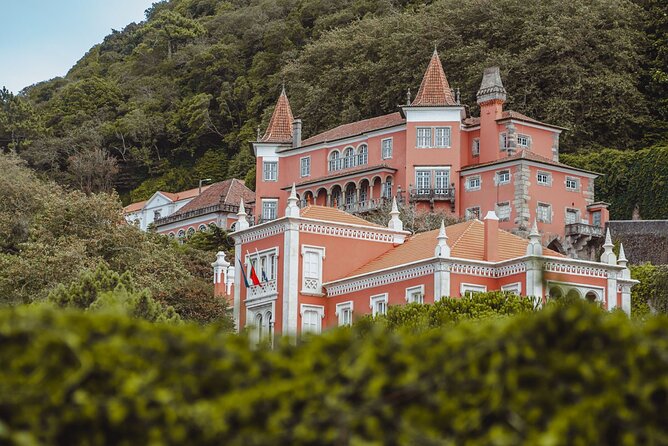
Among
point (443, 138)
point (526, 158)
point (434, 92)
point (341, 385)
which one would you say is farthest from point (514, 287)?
point (341, 385)

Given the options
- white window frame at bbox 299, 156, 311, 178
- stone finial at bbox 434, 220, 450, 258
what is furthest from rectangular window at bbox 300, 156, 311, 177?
stone finial at bbox 434, 220, 450, 258

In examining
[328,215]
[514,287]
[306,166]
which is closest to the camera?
[514,287]

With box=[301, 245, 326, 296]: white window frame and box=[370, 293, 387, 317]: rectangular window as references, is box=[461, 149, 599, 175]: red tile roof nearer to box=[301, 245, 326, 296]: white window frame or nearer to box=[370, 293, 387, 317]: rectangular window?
box=[301, 245, 326, 296]: white window frame

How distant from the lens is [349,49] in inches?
4124

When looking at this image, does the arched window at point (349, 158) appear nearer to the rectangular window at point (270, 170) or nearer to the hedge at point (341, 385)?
the rectangular window at point (270, 170)

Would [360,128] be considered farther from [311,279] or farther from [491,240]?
[491,240]

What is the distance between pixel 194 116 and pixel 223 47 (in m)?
9.09

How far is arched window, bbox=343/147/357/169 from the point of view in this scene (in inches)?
3297

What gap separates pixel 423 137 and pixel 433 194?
10.9 feet

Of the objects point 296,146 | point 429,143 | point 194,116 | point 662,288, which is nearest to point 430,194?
point 429,143

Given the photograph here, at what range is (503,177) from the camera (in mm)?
77188

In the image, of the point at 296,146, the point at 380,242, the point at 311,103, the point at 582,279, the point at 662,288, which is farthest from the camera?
the point at 311,103

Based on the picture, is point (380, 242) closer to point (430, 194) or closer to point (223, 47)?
point (430, 194)

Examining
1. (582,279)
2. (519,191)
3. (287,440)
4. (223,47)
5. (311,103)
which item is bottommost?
(287,440)
